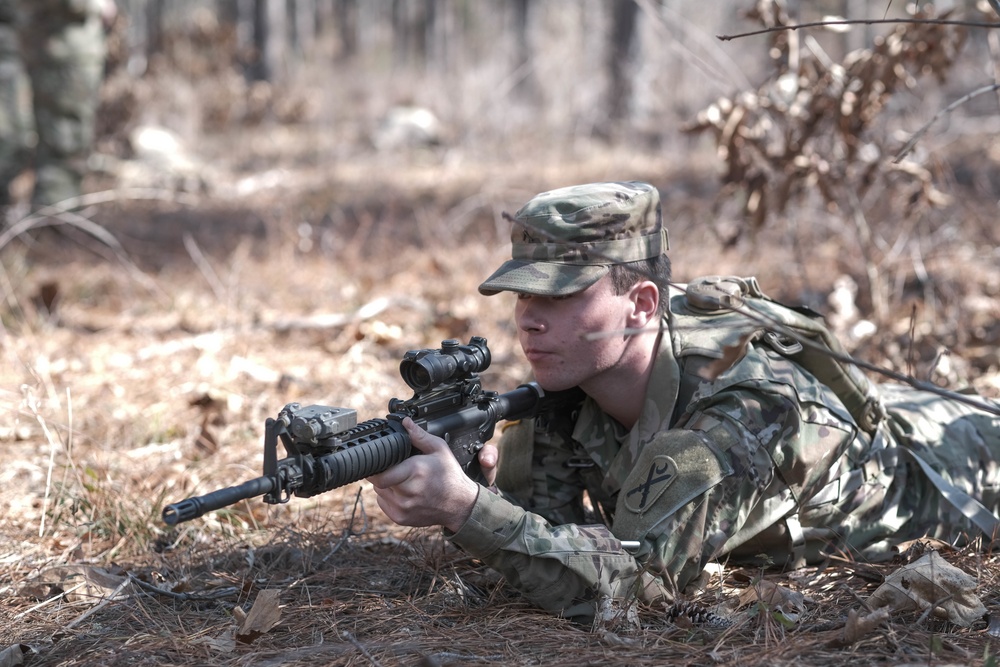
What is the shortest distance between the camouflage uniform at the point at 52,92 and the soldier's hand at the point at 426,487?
6.96 m

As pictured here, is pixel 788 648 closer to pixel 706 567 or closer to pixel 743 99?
pixel 706 567

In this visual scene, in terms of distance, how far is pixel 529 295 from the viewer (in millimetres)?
2848

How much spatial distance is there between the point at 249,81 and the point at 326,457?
22719 mm

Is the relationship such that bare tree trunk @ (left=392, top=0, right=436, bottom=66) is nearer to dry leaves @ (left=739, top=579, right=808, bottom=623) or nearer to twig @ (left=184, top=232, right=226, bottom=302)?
twig @ (left=184, top=232, right=226, bottom=302)

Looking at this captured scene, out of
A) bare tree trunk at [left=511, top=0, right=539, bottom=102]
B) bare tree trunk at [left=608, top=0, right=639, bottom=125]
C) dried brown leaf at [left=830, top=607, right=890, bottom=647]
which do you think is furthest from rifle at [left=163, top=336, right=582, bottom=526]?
bare tree trunk at [left=511, top=0, right=539, bottom=102]

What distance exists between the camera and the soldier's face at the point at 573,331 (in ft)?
9.22

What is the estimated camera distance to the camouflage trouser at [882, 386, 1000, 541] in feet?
10.8

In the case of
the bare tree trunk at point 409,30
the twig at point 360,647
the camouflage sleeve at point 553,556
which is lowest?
the twig at point 360,647

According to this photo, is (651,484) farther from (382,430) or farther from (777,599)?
(382,430)

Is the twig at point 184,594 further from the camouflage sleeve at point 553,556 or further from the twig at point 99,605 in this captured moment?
the camouflage sleeve at point 553,556

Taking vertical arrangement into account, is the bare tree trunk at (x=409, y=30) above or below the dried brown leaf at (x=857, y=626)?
above

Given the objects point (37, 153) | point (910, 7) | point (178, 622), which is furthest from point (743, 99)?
point (37, 153)

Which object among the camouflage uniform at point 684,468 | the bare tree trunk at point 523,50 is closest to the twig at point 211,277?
the camouflage uniform at point 684,468

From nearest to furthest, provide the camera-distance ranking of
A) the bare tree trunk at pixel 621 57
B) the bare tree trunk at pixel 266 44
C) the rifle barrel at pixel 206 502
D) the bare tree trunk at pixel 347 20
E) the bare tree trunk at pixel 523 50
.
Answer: the rifle barrel at pixel 206 502 < the bare tree trunk at pixel 621 57 < the bare tree trunk at pixel 523 50 < the bare tree trunk at pixel 266 44 < the bare tree trunk at pixel 347 20
